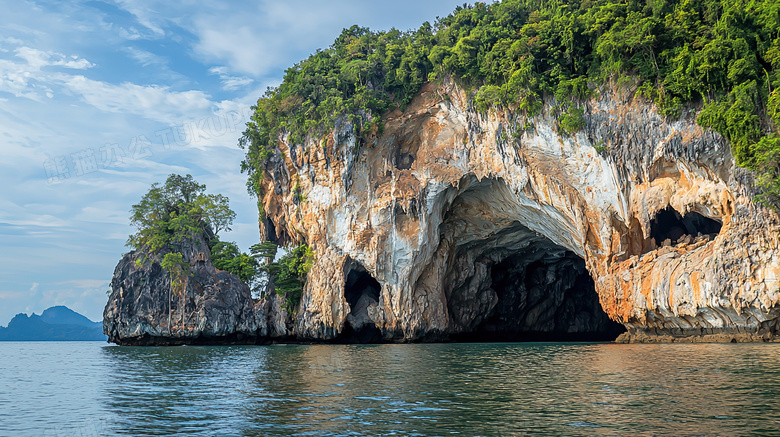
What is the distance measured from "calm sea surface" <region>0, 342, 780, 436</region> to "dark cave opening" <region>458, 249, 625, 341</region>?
2454 cm

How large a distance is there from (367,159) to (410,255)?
269 inches

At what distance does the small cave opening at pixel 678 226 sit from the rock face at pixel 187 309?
2409cm

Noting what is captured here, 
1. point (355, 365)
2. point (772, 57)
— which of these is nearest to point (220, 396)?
point (355, 365)

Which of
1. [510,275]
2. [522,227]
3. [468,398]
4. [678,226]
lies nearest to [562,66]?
[678,226]

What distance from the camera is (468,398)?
1100 cm

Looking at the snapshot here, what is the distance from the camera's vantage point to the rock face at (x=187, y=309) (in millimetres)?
38688

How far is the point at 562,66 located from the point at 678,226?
10.5 metres

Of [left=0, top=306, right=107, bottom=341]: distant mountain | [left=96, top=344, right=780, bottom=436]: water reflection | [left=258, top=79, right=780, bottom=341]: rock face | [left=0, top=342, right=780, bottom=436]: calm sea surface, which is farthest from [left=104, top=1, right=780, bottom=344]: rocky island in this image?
[left=0, top=306, right=107, bottom=341]: distant mountain

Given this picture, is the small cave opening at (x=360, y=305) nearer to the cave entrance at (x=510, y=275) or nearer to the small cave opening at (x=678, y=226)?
the cave entrance at (x=510, y=275)

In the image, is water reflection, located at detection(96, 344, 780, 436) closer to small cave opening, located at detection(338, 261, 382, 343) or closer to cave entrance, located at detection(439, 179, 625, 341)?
cave entrance, located at detection(439, 179, 625, 341)

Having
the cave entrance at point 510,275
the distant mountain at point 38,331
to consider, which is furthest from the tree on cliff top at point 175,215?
the distant mountain at point 38,331

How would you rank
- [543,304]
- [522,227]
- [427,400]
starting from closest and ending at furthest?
[427,400] → [522,227] → [543,304]

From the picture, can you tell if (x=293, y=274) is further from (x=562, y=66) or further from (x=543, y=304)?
(x=562, y=66)

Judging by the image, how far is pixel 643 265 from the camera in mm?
27109
